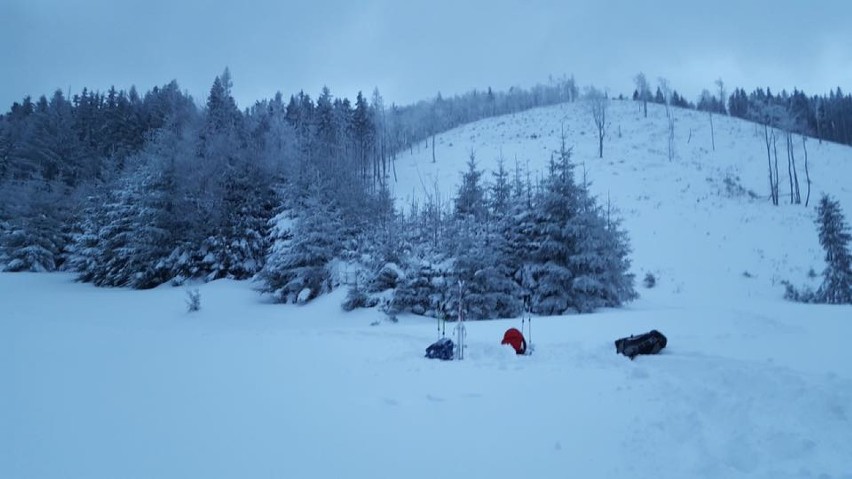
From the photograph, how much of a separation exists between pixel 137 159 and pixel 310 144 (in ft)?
35.6

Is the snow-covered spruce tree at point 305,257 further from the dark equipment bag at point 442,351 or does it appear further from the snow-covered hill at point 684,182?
the dark equipment bag at point 442,351

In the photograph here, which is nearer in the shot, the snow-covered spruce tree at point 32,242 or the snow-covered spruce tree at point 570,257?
the snow-covered spruce tree at point 570,257

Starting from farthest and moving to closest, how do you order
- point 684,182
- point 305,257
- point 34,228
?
1. point 684,182
2. point 34,228
3. point 305,257

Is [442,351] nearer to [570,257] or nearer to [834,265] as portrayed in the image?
[570,257]

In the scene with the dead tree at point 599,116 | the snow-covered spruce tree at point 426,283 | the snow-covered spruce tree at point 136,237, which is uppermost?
the dead tree at point 599,116

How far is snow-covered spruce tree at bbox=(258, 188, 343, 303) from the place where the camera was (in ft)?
62.4

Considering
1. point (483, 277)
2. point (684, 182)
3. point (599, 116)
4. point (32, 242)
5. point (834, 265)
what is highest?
point (599, 116)

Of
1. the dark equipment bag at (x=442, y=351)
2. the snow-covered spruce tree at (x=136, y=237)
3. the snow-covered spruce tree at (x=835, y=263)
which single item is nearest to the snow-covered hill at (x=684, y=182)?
the snow-covered spruce tree at (x=835, y=263)

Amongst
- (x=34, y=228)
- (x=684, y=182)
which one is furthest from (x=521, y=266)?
(x=684, y=182)

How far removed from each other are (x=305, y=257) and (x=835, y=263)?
24140 mm

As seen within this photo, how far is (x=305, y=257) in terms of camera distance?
19078mm

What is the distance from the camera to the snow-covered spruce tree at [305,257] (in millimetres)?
19022

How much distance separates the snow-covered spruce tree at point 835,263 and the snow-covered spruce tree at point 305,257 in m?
22.5

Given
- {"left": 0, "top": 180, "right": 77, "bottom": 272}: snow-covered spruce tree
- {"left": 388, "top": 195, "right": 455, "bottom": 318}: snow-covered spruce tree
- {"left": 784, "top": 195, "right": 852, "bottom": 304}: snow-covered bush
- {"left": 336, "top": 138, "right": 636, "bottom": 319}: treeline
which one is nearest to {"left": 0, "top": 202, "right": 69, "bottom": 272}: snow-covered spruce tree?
{"left": 0, "top": 180, "right": 77, "bottom": 272}: snow-covered spruce tree
